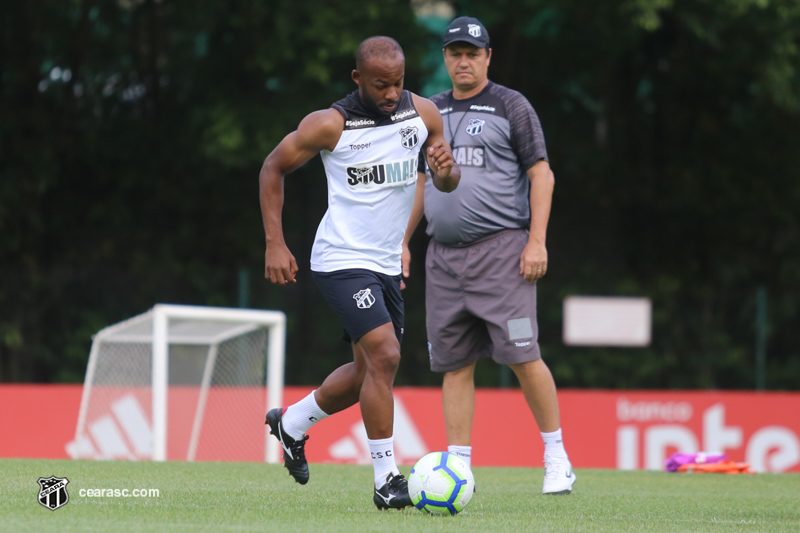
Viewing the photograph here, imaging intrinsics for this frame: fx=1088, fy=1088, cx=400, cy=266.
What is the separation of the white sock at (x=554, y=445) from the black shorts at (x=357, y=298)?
143 centimetres

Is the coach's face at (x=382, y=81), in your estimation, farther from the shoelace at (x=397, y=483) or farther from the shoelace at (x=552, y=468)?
the shoelace at (x=552, y=468)

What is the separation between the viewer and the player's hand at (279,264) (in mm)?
4418

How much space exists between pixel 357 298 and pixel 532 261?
1.36m

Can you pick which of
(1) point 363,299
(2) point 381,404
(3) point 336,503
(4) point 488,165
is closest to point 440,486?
(2) point 381,404

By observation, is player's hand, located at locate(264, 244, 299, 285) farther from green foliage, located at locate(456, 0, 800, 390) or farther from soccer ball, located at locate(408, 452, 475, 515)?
green foliage, located at locate(456, 0, 800, 390)

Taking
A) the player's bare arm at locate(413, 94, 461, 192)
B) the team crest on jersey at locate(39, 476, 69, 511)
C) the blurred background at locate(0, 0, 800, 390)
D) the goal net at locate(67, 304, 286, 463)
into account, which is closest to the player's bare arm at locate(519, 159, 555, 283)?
the player's bare arm at locate(413, 94, 461, 192)

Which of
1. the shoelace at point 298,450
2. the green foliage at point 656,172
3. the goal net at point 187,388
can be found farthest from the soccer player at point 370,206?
the green foliage at point 656,172

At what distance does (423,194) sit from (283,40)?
757cm

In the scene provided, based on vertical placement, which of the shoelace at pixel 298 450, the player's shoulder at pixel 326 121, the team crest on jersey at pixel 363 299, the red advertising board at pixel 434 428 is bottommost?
the red advertising board at pixel 434 428

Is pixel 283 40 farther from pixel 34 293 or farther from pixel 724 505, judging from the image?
pixel 724 505

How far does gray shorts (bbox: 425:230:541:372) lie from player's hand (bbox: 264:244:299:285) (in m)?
1.45

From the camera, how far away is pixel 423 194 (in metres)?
5.90

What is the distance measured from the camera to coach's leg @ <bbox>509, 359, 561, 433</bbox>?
557cm

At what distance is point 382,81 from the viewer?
441 centimetres
